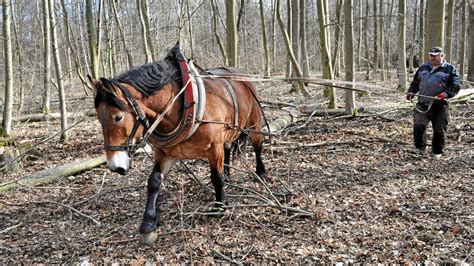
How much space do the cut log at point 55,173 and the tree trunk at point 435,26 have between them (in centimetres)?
733

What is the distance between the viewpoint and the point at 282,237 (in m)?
3.73

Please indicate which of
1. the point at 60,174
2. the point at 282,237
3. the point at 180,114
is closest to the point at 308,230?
the point at 282,237

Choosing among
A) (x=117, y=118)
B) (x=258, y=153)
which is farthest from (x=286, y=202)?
(x=117, y=118)

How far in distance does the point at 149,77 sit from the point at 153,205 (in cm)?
124

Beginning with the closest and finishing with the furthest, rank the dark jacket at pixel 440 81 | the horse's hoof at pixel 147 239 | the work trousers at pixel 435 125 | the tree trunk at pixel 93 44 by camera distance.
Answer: the horse's hoof at pixel 147 239 → the dark jacket at pixel 440 81 → the work trousers at pixel 435 125 → the tree trunk at pixel 93 44

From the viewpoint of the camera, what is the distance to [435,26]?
868 centimetres

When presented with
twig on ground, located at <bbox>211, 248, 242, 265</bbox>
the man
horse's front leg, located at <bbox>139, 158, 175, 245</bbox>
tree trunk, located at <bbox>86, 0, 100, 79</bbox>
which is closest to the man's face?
the man

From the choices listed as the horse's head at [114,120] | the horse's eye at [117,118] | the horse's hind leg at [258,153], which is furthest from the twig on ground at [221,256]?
the horse's hind leg at [258,153]

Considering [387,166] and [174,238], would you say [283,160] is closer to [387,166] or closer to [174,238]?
[387,166]

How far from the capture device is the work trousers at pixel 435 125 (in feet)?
20.3

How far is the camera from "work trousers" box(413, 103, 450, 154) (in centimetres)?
619

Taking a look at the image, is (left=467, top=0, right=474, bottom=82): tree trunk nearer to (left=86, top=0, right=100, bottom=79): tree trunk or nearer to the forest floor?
the forest floor

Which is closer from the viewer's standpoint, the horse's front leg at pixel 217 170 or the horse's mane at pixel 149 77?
the horse's mane at pixel 149 77

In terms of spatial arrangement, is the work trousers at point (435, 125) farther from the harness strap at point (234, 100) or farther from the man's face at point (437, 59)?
the harness strap at point (234, 100)
